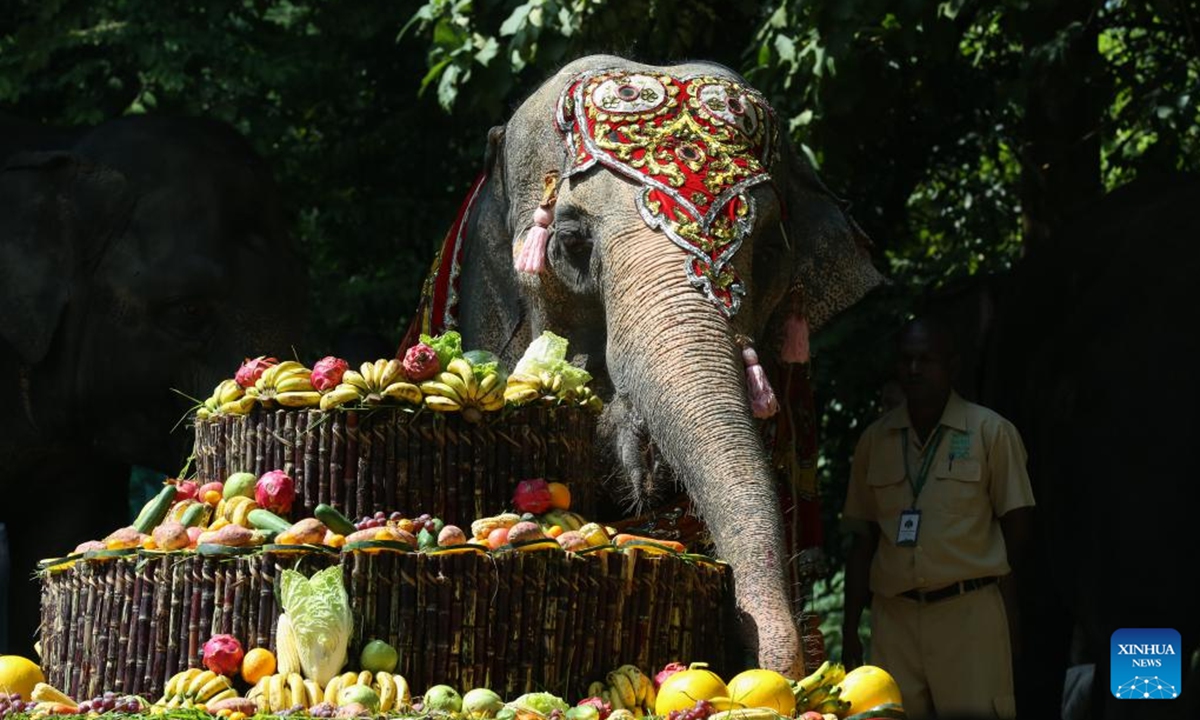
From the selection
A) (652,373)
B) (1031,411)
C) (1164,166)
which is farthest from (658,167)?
(1164,166)

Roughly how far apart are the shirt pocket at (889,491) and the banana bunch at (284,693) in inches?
119

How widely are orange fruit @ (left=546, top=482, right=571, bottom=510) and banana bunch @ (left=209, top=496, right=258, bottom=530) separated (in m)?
0.76

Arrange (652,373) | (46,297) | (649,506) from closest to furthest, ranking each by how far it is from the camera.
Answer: (652,373)
(649,506)
(46,297)

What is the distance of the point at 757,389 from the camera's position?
6.72 metres

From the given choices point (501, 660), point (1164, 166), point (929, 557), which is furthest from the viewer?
point (1164, 166)

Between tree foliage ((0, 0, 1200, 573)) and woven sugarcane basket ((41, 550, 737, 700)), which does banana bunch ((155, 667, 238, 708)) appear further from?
tree foliage ((0, 0, 1200, 573))

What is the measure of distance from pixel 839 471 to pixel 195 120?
3.84 meters

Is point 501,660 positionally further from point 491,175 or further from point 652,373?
point 491,175

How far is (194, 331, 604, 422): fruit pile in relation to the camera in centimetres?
611

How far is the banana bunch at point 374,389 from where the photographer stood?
609 centimetres

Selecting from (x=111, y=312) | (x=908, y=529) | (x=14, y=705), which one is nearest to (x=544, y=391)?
(x=14, y=705)

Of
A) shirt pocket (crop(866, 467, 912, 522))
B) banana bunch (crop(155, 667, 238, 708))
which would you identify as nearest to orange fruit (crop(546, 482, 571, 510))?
banana bunch (crop(155, 667, 238, 708))

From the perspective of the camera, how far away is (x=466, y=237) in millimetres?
8211

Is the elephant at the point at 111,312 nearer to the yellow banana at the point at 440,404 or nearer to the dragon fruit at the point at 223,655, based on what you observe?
the yellow banana at the point at 440,404
